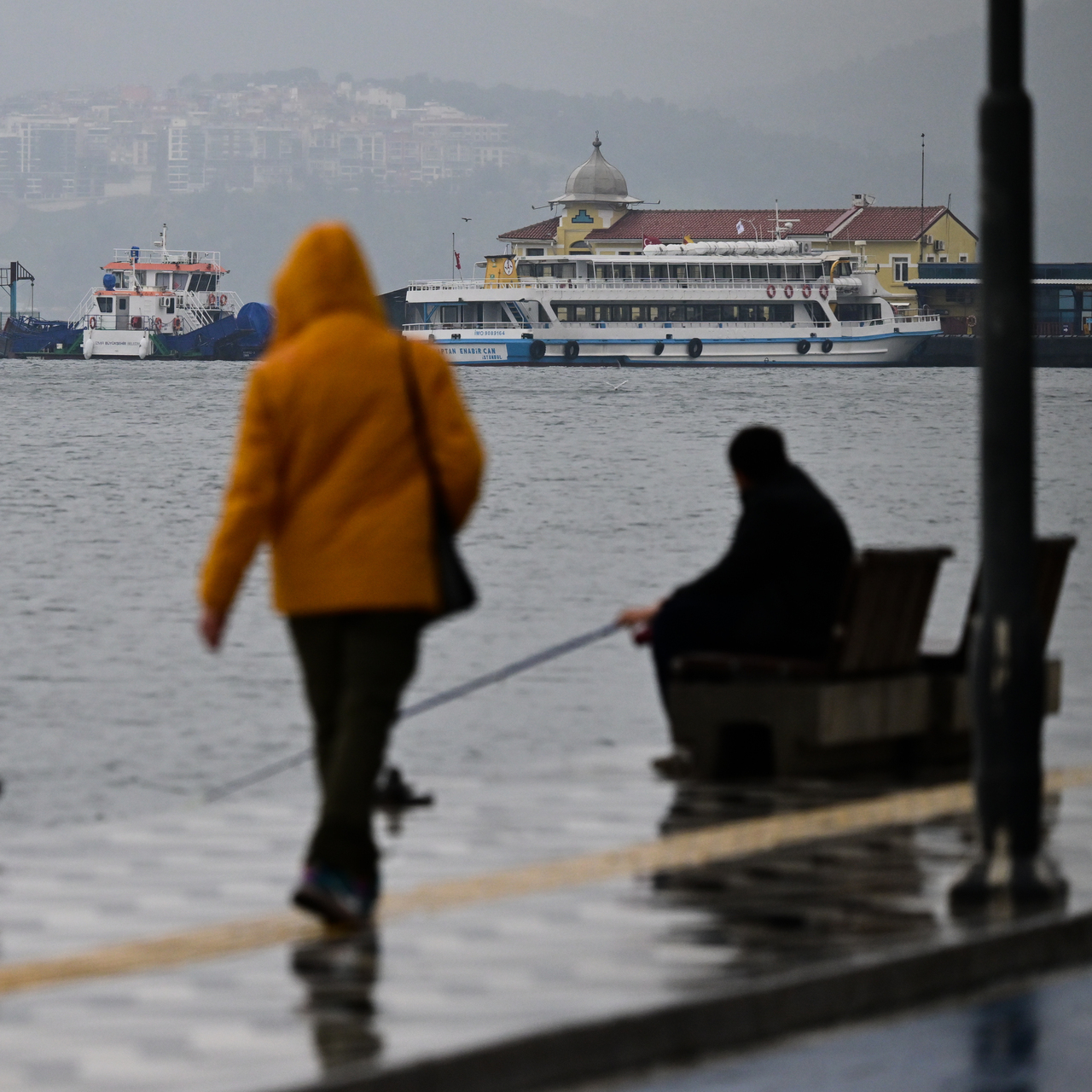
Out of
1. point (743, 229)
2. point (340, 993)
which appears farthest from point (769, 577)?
point (743, 229)

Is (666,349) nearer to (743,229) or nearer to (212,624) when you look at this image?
(743,229)

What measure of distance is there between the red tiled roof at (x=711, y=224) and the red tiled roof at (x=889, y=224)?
0.83m

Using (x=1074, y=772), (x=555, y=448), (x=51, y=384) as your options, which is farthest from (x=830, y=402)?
(x=1074, y=772)

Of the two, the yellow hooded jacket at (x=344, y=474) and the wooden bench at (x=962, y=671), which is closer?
the yellow hooded jacket at (x=344, y=474)

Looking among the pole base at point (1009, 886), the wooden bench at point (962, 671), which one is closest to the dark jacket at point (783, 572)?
the wooden bench at point (962, 671)

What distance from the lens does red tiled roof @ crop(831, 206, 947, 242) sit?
14000 cm

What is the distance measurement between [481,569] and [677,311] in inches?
3419

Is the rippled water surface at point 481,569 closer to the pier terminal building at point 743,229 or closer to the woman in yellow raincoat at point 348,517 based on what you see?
the woman in yellow raincoat at point 348,517

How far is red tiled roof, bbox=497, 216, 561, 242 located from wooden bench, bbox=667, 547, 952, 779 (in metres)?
132

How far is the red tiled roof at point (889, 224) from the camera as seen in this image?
140000 millimetres

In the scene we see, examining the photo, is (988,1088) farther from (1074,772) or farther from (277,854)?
(1074,772)

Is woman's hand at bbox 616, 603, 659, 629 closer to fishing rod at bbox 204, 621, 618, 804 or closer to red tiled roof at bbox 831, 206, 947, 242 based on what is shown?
fishing rod at bbox 204, 621, 618, 804

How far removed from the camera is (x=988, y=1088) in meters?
4.51

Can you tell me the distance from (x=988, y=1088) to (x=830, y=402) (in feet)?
257
